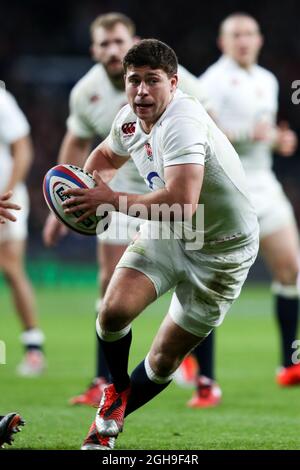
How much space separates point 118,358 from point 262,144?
131 inches

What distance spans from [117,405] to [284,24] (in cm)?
1737

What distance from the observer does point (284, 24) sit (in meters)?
20.7

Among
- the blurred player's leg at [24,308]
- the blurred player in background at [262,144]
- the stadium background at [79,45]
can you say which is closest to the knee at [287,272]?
the blurred player in background at [262,144]

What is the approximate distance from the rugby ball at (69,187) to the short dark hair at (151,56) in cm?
51

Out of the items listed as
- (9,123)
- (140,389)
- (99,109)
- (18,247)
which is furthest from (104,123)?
(140,389)

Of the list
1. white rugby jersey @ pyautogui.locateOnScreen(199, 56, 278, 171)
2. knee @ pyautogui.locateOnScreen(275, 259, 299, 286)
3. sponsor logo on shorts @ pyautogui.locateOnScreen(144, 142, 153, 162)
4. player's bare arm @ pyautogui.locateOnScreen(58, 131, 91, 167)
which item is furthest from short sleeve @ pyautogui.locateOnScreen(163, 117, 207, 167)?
white rugby jersey @ pyautogui.locateOnScreen(199, 56, 278, 171)

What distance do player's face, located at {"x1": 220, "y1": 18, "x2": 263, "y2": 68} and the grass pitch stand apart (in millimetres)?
2369

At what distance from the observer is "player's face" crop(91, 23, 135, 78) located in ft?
19.7

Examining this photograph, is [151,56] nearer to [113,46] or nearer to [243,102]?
[113,46]

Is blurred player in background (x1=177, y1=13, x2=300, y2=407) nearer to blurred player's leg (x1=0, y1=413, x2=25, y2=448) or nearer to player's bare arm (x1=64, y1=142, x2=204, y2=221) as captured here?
player's bare arm (x1=64, y1=142, x2=204, y2=221)

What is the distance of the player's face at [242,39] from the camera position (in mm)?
7508

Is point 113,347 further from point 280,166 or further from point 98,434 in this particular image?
point 280,166

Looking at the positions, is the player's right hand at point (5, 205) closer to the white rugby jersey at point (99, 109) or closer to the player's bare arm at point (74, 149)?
the white rugby jersey at point (99, 109)

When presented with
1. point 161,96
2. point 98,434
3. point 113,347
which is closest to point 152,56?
point 161,96
